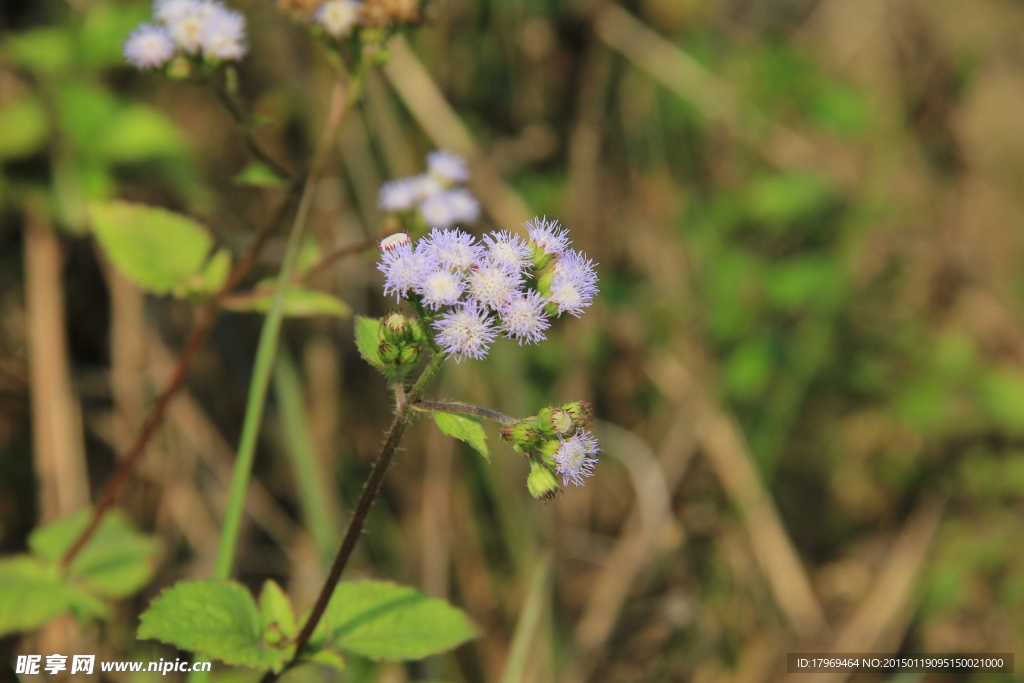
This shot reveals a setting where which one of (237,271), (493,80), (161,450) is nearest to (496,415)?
(237,271)

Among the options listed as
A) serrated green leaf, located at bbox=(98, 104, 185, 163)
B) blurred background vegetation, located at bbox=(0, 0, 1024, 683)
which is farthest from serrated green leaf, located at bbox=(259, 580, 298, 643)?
serrated green leaf, located at bbox=(98, 104, 185, 163)

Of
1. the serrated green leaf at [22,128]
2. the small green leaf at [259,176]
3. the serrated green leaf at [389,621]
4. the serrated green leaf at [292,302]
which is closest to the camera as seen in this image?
the serrated green leaf at [389,621]

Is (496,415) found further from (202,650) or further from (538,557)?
(538,557)

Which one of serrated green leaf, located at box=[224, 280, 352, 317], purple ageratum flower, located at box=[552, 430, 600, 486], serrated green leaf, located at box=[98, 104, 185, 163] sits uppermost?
serrated green leaf, located at box=[98, 104, 185, 163]

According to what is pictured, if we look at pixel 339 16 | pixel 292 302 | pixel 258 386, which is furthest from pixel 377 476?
pixel 339 16

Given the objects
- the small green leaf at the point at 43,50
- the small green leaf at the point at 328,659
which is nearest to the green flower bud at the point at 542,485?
the small green leaf at the point at 328,659

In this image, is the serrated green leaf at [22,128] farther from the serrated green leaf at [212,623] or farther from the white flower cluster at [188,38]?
the serrated green leaf at [212,623]

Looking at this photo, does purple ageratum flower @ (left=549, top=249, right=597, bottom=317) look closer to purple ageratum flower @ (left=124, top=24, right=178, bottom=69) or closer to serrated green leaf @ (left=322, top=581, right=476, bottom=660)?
serrated green leaf @ (left=322, top=581, right=476, bottom=660)
